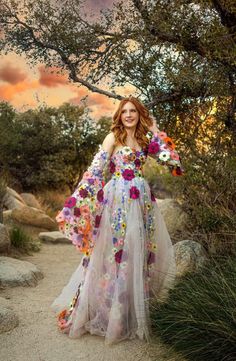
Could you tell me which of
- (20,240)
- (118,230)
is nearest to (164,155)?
(118,230)

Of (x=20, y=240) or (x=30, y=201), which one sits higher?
(x=30, y=201)

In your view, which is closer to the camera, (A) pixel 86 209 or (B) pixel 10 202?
(A) pixel 86 209

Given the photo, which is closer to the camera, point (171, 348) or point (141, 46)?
point (171, 348)

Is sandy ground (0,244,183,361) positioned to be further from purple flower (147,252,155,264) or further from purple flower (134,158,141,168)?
purple flower (134,158,141,168)

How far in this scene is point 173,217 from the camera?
8.67 meters

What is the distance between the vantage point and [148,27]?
24.7 feet

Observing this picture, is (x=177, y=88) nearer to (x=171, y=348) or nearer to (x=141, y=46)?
(x=141, y=46)

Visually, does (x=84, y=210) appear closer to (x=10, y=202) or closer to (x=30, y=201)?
(x=10, y=202)

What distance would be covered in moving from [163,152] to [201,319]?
1.68m

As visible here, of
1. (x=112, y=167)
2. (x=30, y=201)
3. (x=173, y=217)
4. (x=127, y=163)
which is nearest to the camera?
(x=127, y=163)

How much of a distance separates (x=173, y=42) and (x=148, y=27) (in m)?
0.44

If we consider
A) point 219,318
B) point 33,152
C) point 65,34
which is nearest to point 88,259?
point 219,318

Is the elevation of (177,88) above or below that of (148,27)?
below

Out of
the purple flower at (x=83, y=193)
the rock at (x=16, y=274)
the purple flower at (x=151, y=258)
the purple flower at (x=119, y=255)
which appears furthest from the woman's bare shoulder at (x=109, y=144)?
the rock at (x=16, y=274)
